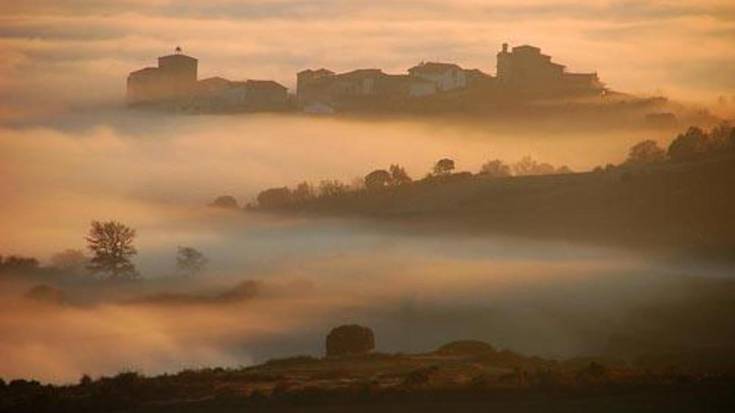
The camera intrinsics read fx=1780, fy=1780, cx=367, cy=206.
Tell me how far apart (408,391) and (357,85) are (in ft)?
367


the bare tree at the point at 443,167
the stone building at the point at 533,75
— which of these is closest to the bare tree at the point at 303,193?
the bare tree at the point at 443,167

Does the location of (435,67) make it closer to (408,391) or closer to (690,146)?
(690,146)

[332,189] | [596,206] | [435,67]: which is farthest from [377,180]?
[435,67]

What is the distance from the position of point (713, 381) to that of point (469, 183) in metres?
62.1

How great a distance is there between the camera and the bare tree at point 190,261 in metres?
108

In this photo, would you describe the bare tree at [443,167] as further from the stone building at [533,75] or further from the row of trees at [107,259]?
the stone building at [533,75]

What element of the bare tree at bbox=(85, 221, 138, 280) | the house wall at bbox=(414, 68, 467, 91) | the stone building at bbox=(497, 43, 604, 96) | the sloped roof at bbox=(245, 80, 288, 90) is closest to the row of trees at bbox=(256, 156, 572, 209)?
the stone building at bbox=(497, 43, 604, 96)

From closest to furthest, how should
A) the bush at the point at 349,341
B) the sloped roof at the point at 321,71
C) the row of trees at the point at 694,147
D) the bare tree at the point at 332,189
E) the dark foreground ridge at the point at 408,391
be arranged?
1. the dark foreground ridge at the point at 408,391
2. the bush at the point at 349,341
3. the row of trees at the point at 694,147
4. the bare tree at the point at 332,189
5. the sloped roof at the point at 321,71

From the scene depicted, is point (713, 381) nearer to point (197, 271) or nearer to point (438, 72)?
point (197, 271)

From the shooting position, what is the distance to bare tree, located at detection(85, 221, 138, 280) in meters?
104

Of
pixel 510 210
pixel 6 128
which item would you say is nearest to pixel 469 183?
pixel 510 210

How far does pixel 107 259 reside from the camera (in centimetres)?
10750

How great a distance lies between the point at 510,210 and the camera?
3784 inches

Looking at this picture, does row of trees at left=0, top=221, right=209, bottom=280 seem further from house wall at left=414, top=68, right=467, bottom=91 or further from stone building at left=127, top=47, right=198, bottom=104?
stone building at left=127, top=47, right=198, bottom=104
